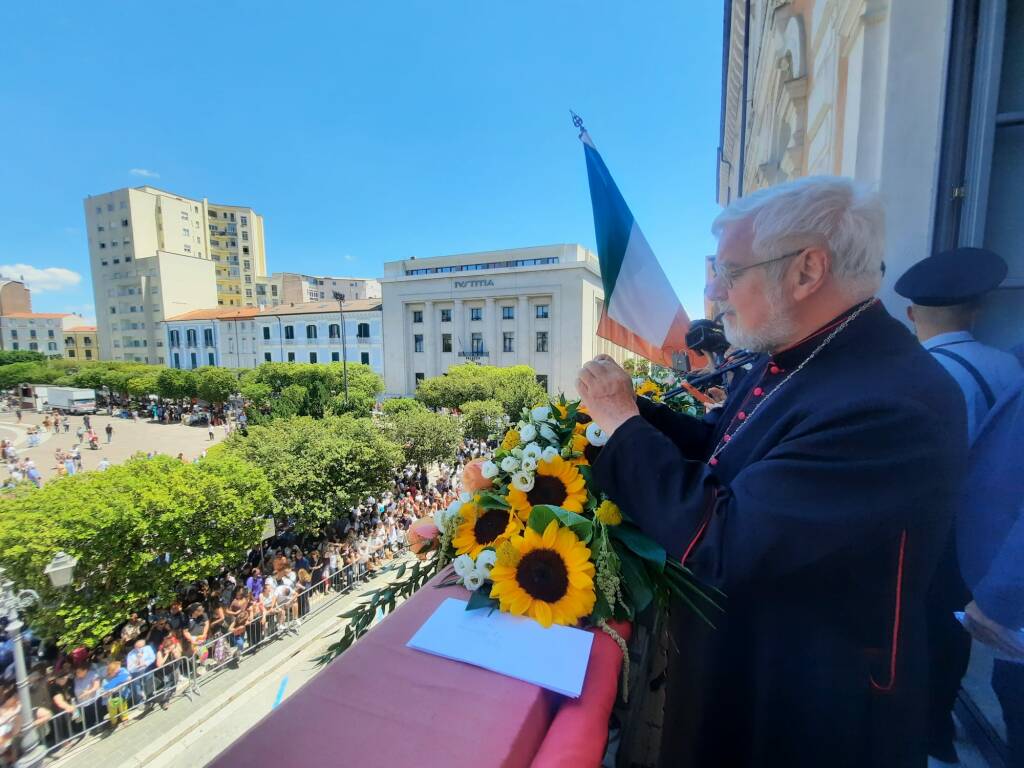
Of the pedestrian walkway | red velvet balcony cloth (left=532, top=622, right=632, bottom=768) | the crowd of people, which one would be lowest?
the pedestrian walkway

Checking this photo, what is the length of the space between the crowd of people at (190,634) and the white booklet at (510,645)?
25.3 ft

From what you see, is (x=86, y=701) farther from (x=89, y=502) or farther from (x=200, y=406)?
(x=200, y=406)

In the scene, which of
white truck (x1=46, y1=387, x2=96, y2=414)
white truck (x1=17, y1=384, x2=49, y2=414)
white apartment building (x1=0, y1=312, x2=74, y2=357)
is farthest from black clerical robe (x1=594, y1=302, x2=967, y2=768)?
white apartment building (x1=0, y1=312, x2=74, y2=357)

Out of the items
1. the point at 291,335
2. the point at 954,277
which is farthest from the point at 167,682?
the point at 291,335

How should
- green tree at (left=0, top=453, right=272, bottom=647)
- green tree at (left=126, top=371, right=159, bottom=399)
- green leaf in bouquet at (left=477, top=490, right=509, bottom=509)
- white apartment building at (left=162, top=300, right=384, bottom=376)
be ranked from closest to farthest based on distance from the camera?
green leaf in bouquet at (left=477, top=490, right=509, bottom=509) → green tree at (left=0, top=453, right=272, bottom=647) → green tree at (left=126, top=371, right=159, bottom=399) → white apartment building at (left=162, top=300, right=384, bottom=376)

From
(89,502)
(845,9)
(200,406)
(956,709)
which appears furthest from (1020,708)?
(200,406)

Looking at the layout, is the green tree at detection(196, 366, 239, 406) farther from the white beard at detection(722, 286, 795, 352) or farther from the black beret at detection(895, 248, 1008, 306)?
the black beret at detection(895, 248, 1008, 306)

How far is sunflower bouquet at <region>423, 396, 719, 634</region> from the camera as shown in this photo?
4.04ft

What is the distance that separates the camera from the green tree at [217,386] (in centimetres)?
3588

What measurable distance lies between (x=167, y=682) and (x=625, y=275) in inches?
396

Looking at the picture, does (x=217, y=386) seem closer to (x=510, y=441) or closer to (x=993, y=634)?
(x=510, y=441)

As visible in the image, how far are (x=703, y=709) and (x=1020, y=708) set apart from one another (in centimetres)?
149

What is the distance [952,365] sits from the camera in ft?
6.14

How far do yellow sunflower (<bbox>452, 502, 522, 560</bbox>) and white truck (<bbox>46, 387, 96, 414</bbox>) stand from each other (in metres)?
53.0
